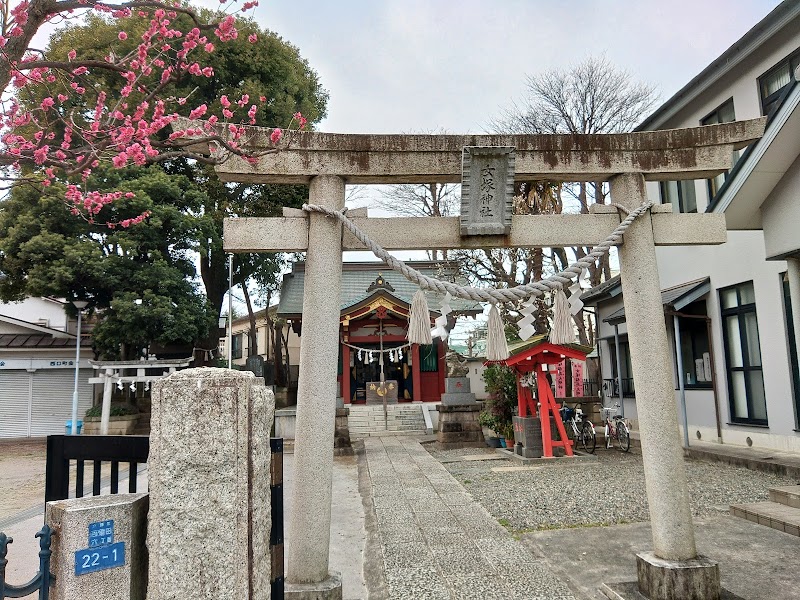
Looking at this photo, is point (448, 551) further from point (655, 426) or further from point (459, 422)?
point (459, 422)

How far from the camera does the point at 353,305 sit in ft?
64.1

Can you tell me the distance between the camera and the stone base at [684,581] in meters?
3.80

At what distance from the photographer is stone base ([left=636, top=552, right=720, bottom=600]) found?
380cm

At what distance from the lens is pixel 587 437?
40.3ft

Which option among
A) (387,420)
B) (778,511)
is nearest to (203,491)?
(778,511)

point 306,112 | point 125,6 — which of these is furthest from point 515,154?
point 306,112

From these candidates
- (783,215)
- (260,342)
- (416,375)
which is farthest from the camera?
(260,342)

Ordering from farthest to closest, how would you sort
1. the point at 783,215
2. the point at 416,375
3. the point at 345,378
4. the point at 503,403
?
the point at 416,375
the point at 345,378
the point at 503,403
the point at 783,215

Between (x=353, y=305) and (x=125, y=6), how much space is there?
15.8 m

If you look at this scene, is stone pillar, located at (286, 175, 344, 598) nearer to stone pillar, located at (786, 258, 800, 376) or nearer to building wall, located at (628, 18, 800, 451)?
building wall, located at (628, 18, 800, 451)

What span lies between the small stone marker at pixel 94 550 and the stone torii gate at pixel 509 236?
1658 millimetres

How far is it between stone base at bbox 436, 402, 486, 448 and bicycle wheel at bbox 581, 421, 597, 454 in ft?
8.40

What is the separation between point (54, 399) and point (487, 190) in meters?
21.8

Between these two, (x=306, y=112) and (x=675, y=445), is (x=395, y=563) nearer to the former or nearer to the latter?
(x=675, y=445)
